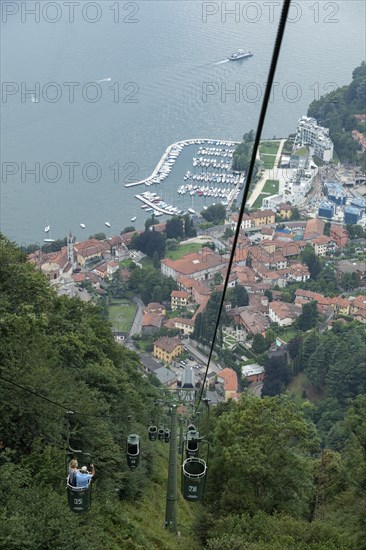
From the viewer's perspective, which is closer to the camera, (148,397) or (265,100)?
(265,100)

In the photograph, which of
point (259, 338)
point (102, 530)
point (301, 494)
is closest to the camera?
point (102, 530)

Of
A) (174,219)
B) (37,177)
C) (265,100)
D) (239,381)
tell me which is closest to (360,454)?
(265,100)

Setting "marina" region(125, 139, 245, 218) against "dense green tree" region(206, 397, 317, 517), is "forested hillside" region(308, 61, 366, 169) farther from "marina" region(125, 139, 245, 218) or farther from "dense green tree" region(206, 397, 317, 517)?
"dense green tree" region(206, 397, 317, 517)

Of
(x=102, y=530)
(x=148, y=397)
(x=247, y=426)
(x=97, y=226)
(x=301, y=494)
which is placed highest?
(x=102, y=530)

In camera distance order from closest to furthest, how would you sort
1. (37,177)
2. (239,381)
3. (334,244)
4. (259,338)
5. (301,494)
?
(301,494)
(239,381)
(259,338)
(334,244)
(37,177)

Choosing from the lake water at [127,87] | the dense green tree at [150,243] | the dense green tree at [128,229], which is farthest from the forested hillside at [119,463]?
the lake water at [127,87]

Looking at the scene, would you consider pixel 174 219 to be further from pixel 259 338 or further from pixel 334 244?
pixel 259 338

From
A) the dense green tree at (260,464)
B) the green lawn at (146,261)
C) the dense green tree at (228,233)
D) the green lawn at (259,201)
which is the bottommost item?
the green lawn at (146,261)

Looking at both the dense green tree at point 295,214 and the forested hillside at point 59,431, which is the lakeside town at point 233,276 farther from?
the forested hillside at point 59,431

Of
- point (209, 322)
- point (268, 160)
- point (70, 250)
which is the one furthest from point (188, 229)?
point (268, 160)
